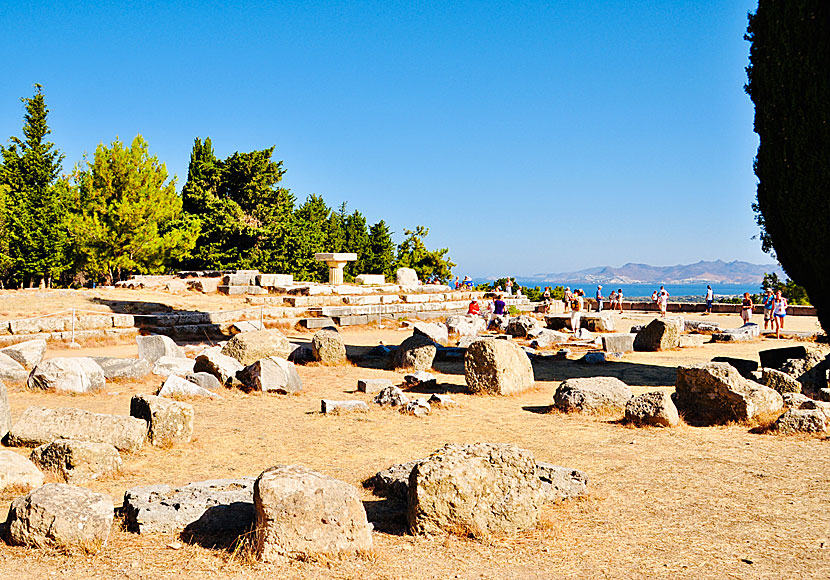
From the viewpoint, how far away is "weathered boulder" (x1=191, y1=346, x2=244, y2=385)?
13.3 metres

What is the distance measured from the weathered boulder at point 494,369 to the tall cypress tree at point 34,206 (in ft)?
109

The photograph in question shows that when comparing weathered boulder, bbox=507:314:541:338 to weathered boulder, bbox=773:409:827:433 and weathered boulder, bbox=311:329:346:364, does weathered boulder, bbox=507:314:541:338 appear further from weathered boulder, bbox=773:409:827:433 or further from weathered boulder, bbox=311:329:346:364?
weathered boulder, bbox=773:409:827:433

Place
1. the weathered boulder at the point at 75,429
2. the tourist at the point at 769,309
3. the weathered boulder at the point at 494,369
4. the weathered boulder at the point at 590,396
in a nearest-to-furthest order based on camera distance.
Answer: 1. the weathered boulder at the point at 75,429
2. the weathered boulder at the point at 590,396
3. the weathered boulder at the point at 494,369
4. the tourist at the point at 769,309

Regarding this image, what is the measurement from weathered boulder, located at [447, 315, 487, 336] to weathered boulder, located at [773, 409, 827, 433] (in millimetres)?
14797

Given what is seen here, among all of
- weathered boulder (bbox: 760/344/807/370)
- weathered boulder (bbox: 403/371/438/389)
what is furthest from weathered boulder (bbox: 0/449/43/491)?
weathered boulder (bbox: 760/344/807/370)

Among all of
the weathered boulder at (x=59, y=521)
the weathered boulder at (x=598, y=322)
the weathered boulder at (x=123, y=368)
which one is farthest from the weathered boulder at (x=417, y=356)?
the weathered boulder at (x=598, y=322)

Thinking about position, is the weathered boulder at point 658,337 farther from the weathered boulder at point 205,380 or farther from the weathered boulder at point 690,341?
the weathered boulder at point 205,380

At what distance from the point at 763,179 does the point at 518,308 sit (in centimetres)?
2058

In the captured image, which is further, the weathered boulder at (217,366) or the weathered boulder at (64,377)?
the weathered boulder at (217,366)

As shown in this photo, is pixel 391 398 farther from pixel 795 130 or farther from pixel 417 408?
pixel 795 130

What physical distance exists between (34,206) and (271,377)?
112ft

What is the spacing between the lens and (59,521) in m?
5.06

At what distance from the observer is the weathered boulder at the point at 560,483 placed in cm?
643

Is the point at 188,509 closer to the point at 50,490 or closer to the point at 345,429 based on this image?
the point at 50,490
